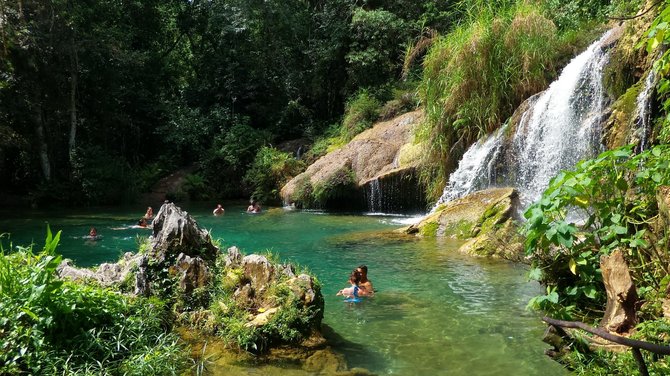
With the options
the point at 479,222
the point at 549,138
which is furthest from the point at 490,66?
the point at 479,222

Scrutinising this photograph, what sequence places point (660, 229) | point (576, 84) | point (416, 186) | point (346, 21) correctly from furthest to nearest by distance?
point (346, 21), point (416, 186), point (576, 84), point (660, 229)

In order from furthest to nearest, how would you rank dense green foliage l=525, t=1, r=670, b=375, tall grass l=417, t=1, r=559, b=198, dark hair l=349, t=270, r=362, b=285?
tall grass l=417, t=1, r=559, b=198 < dark hair l=349, t=270, r=362, b=285 < dense green foliage l=525, t=1, r=670, b=375

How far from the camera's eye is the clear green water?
15.1ft

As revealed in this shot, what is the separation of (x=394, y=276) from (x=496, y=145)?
6.25m

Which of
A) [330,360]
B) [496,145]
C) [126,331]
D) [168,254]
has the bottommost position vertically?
[330,360]

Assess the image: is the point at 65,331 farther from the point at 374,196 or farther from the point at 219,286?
the point at 374,196

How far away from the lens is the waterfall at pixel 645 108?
369 inches

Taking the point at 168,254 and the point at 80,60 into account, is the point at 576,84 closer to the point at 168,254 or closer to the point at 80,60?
the point at 168,254

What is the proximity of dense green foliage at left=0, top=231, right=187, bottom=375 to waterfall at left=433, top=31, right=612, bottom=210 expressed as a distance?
9157 mm

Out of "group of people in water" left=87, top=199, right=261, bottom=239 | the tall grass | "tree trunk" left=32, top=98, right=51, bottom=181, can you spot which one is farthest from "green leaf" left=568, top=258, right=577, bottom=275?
"tree trunk" left=32, top=98, right=51, bottom=181

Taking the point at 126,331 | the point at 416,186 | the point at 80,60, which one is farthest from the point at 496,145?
the point at 80,60

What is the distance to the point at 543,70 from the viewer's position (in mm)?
13242

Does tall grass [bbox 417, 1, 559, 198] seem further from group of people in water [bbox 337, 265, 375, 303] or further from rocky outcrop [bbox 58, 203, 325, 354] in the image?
rocky outcrop [bbox 58, 203, 325, 354]

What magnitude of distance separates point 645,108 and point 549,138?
8.07ft
